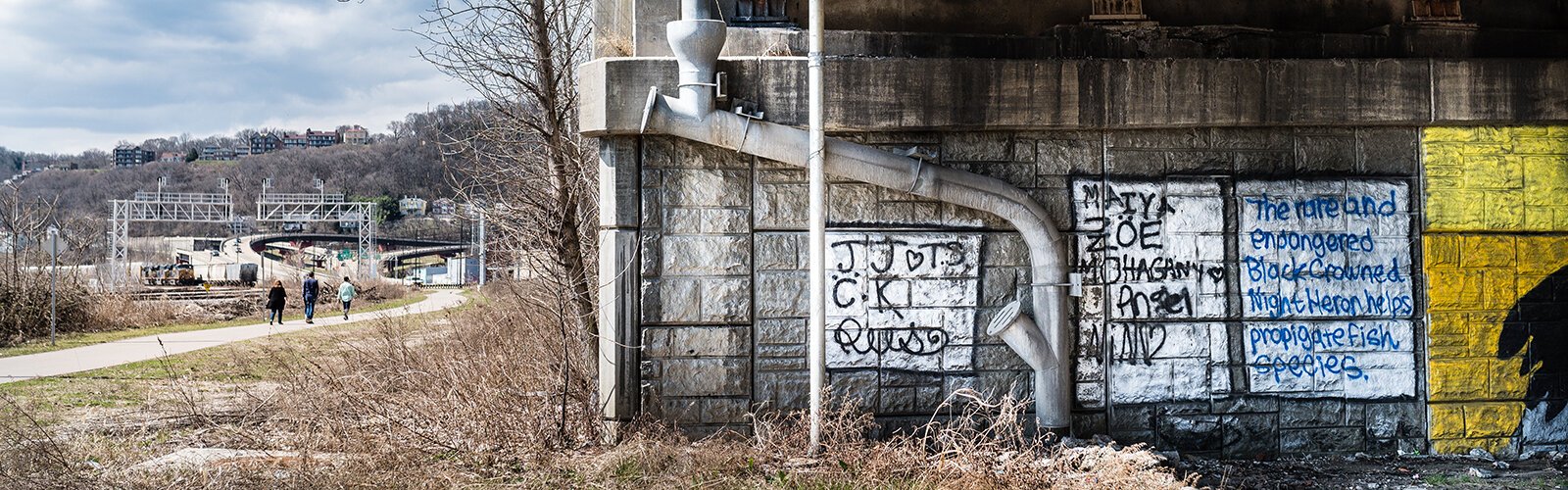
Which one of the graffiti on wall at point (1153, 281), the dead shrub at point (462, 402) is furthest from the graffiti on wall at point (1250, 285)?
the dead shrub at point (462, 402)

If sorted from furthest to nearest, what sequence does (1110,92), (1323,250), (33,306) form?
(33,306) → (1323,250) → (1110,92)

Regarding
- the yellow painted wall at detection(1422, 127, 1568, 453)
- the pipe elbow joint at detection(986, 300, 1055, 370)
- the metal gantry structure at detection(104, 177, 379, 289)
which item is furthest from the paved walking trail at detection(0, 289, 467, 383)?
the metal gantry structure at detection(104, 177, 379, 289)

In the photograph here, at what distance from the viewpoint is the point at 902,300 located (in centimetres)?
812

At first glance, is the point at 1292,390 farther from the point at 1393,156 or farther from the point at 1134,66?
the point at 1134,66

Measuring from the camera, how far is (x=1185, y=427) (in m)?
8.34

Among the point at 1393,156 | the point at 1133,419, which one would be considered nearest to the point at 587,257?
the point at 1133,419

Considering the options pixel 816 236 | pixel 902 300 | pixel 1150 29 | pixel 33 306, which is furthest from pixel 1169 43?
pixel 33 306

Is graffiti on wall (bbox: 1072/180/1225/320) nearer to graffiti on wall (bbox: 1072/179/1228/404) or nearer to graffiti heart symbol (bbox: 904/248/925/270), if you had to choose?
graffiti on wall (bbox: 1072/179/1228/404)

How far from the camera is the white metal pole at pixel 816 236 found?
7336mm

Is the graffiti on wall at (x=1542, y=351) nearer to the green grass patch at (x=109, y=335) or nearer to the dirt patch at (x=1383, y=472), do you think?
the dirt patch at (x=1383, y=472)

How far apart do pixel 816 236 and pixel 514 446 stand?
2602 millimetres

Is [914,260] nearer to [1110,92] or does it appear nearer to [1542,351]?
[1110,92]

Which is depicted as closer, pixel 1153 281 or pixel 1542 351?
pixel 1153 281

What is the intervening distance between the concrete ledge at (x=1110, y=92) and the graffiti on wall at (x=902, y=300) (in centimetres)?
89
